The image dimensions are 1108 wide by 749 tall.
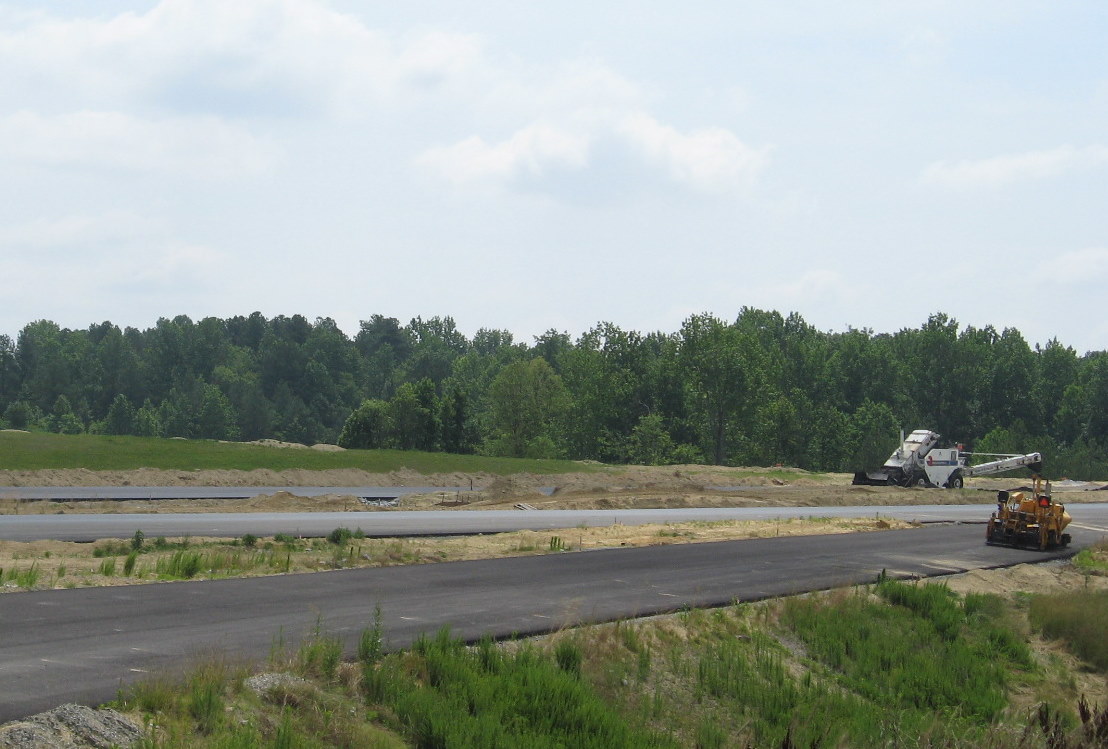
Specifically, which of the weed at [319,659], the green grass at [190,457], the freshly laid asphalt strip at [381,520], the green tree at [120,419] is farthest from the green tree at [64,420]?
the weed at [319,659]

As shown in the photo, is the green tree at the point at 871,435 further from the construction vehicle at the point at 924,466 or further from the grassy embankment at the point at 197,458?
the grassy embankment at the point at 197,458

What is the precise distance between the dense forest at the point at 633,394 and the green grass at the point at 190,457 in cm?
3518

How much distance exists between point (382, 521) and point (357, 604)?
1860 centimetres

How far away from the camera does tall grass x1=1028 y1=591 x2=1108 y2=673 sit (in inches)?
835

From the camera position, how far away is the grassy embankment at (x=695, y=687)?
419 inches

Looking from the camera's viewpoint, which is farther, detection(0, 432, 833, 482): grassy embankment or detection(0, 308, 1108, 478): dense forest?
detection(0, 308, 1108, 478): dense forest

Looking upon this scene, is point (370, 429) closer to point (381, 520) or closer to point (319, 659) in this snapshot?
point (381, 520)

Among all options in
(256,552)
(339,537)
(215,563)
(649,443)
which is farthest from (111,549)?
(649,443)

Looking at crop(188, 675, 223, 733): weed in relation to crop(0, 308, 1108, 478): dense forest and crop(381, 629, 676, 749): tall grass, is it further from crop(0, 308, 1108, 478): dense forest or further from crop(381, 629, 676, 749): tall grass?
crop(0, 308, 1108, 478): dense forest

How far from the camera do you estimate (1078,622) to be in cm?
2197

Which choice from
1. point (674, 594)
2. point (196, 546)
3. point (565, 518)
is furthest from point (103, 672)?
point (565, 518)

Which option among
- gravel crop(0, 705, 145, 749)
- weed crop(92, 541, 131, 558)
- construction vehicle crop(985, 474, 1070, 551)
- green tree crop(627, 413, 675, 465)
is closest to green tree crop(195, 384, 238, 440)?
green tree crop(627, 413, 675, 465)

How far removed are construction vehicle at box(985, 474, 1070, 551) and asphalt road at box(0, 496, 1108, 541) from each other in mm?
10896

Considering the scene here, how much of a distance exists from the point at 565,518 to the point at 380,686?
92.4 ft
